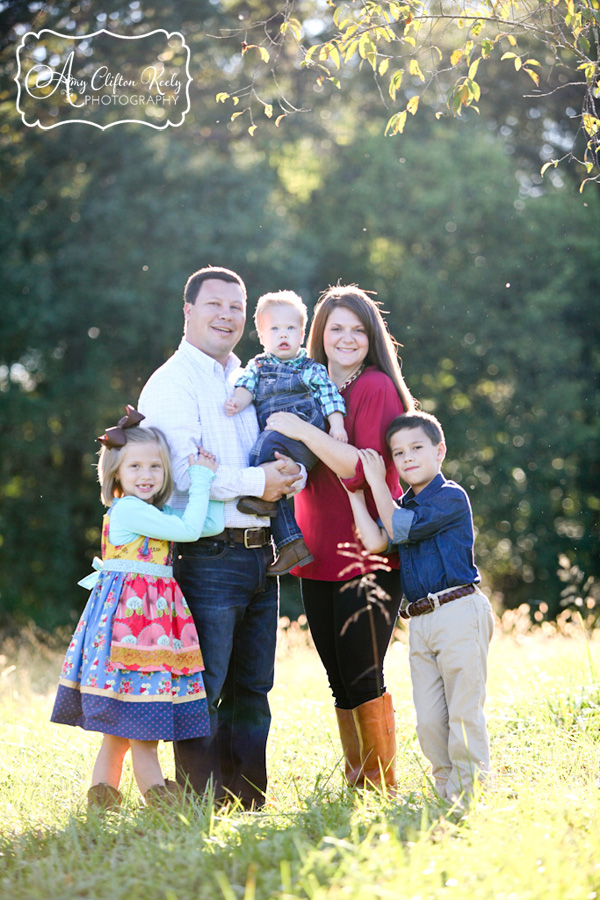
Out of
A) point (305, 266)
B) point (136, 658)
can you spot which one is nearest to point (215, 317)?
point (136, 658)

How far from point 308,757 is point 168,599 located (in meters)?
1.51

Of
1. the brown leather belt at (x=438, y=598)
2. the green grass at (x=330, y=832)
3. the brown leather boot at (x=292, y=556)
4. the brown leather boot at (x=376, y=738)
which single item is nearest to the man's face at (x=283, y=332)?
the brown leather boot at (x=292, y=556)

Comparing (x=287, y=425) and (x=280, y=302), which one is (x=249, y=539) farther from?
(x=280, y=302)

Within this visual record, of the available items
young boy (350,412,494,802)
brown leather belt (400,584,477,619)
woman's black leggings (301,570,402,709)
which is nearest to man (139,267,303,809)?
woman's black leggings (301,570,402,709)

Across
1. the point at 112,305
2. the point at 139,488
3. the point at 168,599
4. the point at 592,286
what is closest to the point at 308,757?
the point at 168,599

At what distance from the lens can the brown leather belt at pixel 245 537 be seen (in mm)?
3684

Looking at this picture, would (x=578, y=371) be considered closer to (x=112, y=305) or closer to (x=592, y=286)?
(x=592, y=286)

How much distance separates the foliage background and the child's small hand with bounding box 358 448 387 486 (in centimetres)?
1010

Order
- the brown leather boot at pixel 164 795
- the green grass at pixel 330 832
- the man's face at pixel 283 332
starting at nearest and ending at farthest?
the green grass at pixel 330 832 < the brown leather boot at pixel 164 795 < the man's face at pixel 283 332

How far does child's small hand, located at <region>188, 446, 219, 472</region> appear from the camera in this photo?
3576 millimetres

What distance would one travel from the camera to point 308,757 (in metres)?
4.57

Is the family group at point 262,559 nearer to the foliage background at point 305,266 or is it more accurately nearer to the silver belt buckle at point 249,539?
the silver belt buckle at point 249,539

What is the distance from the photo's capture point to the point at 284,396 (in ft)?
12.9

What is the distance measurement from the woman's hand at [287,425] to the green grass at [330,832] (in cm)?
137
